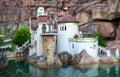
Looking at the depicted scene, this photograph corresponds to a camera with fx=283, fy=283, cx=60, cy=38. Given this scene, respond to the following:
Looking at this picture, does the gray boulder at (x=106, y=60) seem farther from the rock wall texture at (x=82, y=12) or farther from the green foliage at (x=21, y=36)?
the green foliage at (x=21, y=36)

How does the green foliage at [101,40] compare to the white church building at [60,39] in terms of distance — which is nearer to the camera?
the white church building at [60,39]

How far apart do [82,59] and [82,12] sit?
20.6 metres

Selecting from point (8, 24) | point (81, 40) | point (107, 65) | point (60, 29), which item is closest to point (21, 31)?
point (8, 24)

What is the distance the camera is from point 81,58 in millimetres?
50469

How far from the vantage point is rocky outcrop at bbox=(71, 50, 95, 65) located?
50.2 m

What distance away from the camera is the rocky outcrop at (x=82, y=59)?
5015cm

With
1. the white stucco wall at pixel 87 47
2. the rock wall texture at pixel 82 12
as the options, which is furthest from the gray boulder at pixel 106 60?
the rock wall texture at pixel 82 12

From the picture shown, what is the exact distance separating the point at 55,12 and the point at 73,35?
20022 mm

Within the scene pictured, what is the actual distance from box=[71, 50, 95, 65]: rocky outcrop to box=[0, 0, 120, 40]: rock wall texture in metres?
14.7

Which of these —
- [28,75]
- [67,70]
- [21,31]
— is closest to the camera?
[28,75]

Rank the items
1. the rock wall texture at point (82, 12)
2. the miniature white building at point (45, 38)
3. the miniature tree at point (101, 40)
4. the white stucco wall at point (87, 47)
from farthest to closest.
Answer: the rock wall texture at point (82, 12)
the miniature tree at point (101, 40)
the white stucco wall at point (87, 47)
the miniature white building at point (45, 38)

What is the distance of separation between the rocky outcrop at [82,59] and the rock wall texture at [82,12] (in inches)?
579

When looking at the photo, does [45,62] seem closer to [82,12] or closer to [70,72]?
[70,72]

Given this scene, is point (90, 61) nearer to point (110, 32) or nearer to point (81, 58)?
point (81, 58)
